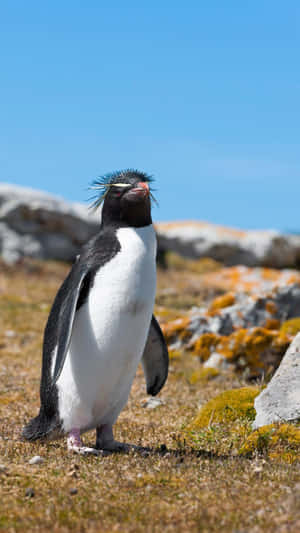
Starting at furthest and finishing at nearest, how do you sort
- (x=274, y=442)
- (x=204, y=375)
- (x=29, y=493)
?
1. (x=204, y=375)
2. (x=274, y=442)
3. (x=29, y=493)

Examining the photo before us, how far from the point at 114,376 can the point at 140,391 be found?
3.92 m

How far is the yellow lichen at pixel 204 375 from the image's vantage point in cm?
1055

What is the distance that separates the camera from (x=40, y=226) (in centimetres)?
2542

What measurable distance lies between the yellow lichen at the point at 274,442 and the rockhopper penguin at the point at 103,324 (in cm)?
126

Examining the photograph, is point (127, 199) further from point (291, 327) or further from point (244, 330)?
point (291, 327)

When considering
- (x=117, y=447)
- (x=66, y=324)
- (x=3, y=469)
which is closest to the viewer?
(x=3, y=469)

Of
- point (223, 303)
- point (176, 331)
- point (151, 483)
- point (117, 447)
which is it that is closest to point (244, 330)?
point (176, 331)

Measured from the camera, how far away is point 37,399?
9305 millimetres

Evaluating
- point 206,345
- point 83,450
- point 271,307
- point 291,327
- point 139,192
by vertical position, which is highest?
point 139,192

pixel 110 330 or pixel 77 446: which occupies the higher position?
pixel 110 330

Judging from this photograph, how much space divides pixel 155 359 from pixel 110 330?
1583mm

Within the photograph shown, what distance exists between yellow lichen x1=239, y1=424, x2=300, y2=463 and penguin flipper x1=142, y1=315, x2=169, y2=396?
4.97ft

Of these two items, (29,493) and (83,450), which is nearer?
(29,493)

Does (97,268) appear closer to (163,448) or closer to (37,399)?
(163,448)
